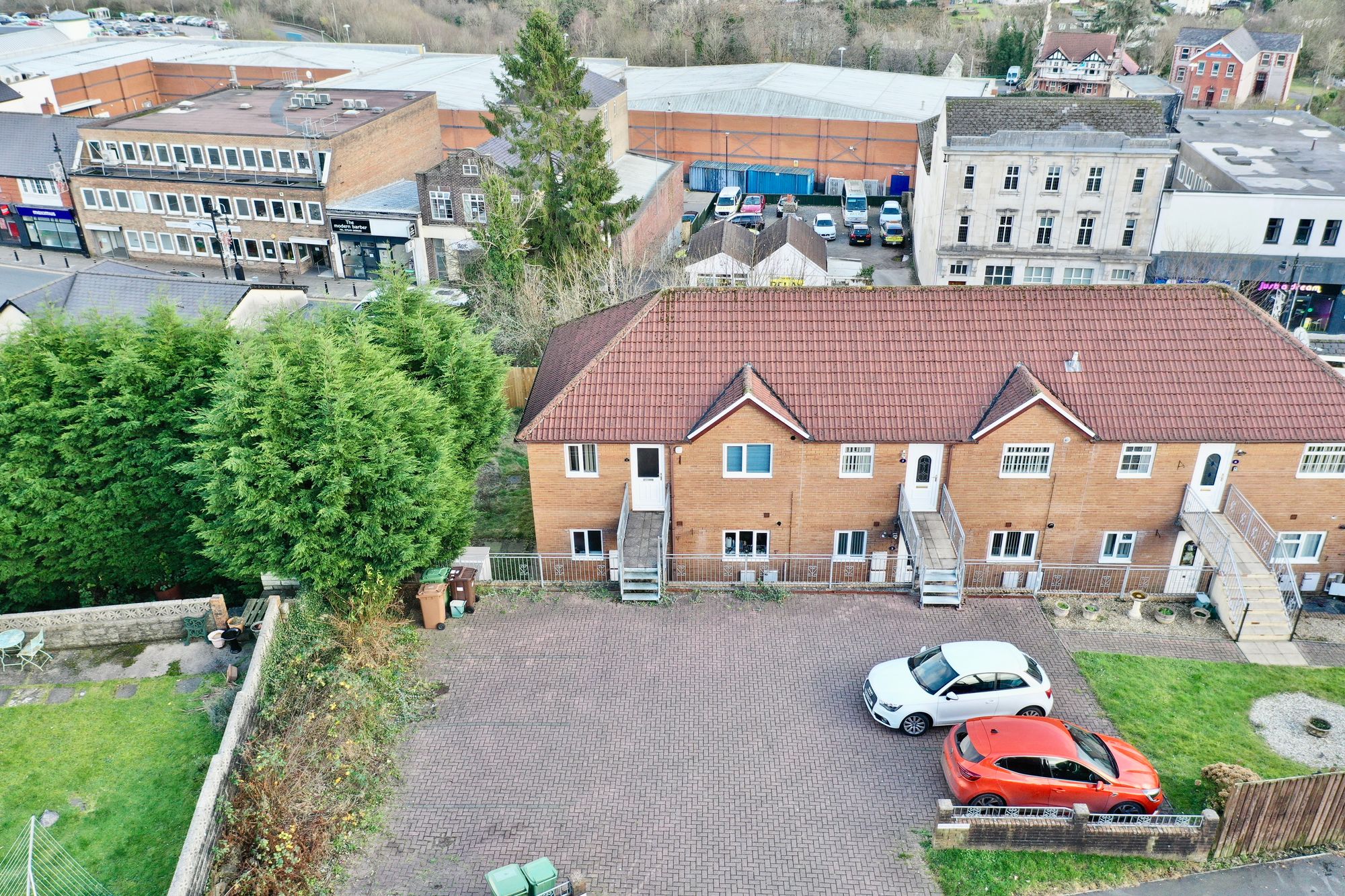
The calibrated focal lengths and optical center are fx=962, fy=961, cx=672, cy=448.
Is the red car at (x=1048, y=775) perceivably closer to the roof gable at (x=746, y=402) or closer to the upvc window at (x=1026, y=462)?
the upvc window at (x=1026, y=462)

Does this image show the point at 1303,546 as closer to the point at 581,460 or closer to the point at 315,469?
the point at 581,460

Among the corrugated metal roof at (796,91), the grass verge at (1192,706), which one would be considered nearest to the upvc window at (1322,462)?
the grass verge at (1192,706)

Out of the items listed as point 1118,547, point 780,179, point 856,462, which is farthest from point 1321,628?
point 780,179

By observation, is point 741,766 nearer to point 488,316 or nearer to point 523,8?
point 488,316

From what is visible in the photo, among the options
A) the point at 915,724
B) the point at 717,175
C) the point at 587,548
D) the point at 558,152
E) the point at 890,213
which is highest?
the point at 558,152

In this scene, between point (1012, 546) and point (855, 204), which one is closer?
point (1012, 546)

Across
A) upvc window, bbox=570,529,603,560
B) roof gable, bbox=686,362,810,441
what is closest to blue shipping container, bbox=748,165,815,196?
roof gable, bbox=686,362,810,441

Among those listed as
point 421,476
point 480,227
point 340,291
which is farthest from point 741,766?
point 340,291
